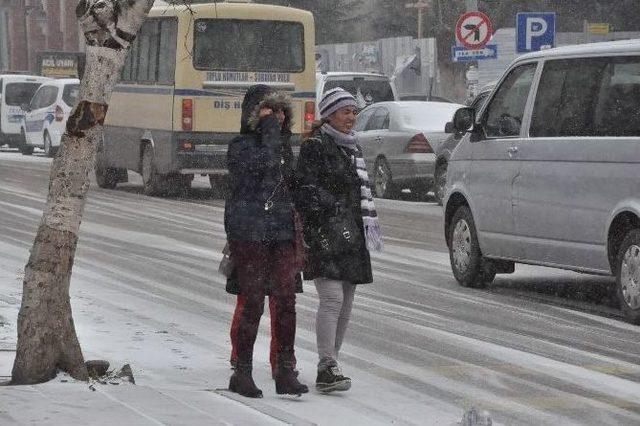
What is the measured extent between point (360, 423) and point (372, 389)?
110 cm

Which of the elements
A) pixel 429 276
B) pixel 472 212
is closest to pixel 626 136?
pixel 472 212

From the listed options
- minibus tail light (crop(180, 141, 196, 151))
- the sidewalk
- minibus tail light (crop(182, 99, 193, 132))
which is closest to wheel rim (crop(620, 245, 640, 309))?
the sidewalk

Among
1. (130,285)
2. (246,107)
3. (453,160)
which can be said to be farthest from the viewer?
(453,160)

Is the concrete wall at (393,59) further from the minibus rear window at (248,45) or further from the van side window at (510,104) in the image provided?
the van side window at (510,104)

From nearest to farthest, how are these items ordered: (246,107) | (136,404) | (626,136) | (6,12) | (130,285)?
(136,404) → (246,107) → (626,136) → (130,285) → (6,12)

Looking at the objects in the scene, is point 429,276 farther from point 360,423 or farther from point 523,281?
point 360,423

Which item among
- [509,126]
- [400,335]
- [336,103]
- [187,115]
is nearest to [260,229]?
[336,103]

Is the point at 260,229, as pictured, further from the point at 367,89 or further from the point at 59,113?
the point at 59,113

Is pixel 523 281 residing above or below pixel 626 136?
below

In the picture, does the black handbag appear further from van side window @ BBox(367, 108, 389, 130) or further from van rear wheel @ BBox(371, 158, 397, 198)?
van side window @ BBox(367, 108, 389, 130)

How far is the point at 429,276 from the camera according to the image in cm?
1552

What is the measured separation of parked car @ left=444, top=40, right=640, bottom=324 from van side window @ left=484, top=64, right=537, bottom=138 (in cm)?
1

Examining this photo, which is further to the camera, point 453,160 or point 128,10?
point 453,160

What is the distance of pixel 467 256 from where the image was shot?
14.8 m
